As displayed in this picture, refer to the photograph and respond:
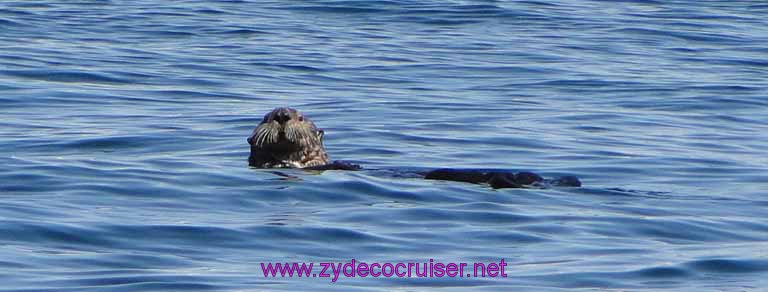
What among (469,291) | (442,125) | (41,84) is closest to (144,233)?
(469,291)

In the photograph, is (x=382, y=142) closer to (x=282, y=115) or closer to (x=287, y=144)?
(x=287, y=144)

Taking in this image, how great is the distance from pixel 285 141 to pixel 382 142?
1.80 m

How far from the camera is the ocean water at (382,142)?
6641mm

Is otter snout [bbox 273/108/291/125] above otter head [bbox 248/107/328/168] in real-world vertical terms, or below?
above

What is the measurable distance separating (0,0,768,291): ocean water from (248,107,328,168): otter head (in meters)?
0.13

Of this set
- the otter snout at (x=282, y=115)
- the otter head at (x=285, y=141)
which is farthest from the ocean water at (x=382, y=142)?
the otter snout at (x=282, y=115)

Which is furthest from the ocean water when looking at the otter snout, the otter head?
the otter snout

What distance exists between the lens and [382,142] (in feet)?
36.5

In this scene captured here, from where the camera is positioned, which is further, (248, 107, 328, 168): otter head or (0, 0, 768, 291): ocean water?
(248, 107, 328, 168): otter head

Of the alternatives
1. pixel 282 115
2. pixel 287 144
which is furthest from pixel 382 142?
pixel 282 115

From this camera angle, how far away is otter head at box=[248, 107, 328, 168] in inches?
365

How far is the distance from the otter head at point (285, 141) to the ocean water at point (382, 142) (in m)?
0.13

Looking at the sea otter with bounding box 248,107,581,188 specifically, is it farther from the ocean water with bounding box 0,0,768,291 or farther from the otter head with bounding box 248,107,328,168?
the ocean water with bounding box 0,0,768,291

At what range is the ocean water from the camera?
261 inches
